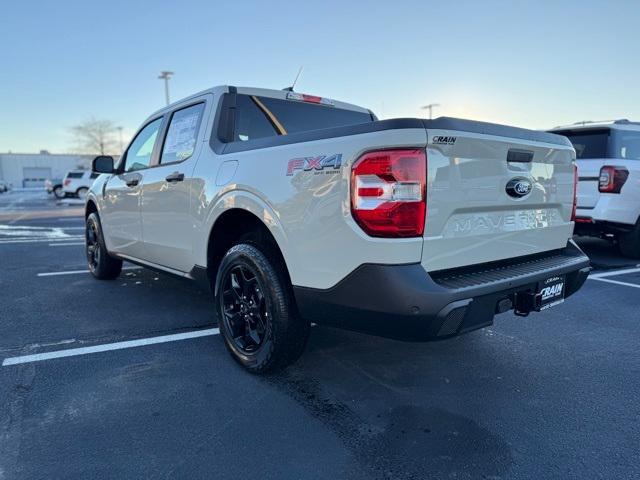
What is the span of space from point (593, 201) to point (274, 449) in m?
6.04

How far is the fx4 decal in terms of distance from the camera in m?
2.36

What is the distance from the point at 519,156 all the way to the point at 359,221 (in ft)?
3.69

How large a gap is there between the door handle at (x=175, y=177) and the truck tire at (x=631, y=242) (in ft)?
20.6

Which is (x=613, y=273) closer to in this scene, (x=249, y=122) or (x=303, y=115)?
(x=303, y=115)

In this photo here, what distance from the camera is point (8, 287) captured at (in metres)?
5.47

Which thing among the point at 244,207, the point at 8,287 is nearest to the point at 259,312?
the point at 244,207

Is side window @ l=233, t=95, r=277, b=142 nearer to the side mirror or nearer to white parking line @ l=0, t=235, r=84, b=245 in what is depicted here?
the side mirror

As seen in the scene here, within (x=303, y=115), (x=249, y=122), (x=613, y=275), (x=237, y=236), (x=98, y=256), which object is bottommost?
(x=613, y=275)

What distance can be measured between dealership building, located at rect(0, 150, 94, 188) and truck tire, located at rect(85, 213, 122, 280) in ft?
228

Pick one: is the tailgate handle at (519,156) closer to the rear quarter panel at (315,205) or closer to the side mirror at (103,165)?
the rear quarter panel at (315,205)

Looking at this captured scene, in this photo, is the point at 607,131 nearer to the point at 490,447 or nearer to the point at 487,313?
the point at 487,313

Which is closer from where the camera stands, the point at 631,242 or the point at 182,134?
the point at 182,134

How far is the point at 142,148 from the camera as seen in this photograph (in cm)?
482

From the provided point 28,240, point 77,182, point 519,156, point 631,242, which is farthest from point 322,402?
point 77,182
